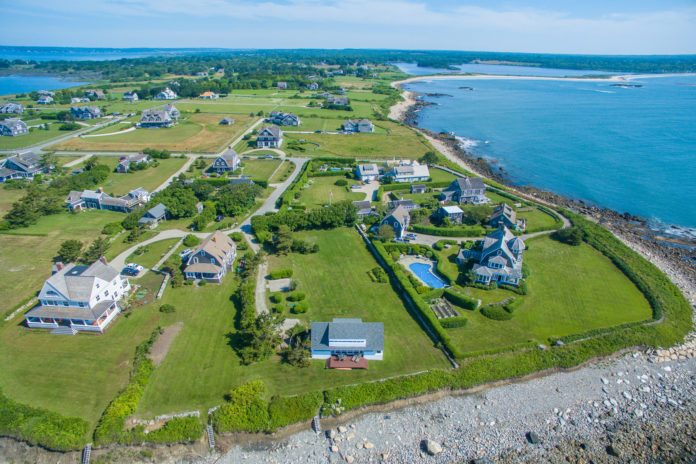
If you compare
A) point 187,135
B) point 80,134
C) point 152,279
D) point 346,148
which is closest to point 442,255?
point 152,279

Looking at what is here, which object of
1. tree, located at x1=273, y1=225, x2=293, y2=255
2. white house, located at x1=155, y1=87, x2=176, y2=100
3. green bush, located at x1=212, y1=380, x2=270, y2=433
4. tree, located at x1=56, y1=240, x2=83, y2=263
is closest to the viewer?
green bush, located at x1=212, y1=380, x2=270, y2=433

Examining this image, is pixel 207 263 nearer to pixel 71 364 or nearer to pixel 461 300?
pixel 71 364

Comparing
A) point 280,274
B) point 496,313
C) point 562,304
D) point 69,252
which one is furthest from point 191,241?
point 562,304

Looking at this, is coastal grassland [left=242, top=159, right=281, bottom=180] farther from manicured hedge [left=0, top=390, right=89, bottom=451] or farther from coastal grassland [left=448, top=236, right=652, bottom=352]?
manicured hedge [left=0, top=390, right=89, bottom=451]

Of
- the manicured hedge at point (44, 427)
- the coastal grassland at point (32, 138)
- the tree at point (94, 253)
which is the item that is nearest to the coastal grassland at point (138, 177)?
the coastal grassland at point (32, 138)

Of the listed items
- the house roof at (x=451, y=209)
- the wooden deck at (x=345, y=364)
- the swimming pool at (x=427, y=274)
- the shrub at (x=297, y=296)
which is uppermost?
the house roof at (x=451, y=209)

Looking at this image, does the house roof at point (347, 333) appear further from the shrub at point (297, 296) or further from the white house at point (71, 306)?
the white house at point (71, 306)

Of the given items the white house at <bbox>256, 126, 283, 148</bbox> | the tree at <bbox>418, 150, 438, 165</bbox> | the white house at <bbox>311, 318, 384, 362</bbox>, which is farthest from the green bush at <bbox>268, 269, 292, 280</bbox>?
the white house at <bbox>256, 126, 283, 148</bbox>
